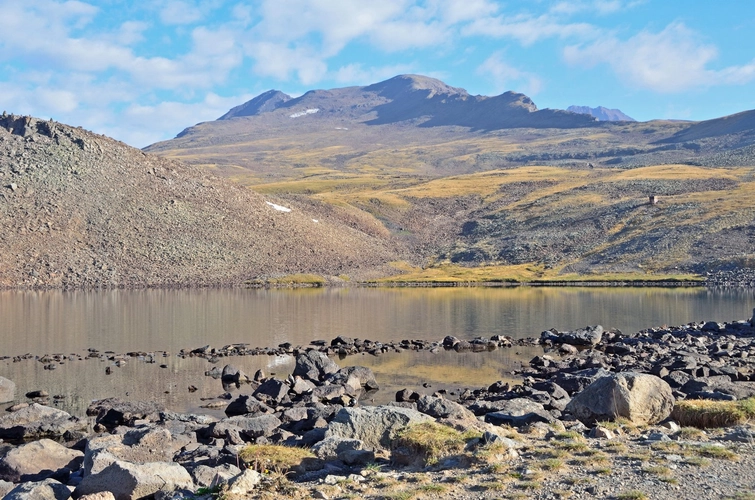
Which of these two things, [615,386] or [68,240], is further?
[68,240]

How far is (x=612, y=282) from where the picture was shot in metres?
105

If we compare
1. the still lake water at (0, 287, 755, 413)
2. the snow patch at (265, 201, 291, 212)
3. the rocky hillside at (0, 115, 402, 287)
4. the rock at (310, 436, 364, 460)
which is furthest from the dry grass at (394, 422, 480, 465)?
the snow patch at (265, 201, 291, 212)

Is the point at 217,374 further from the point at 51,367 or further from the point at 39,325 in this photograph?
the point at 39,325

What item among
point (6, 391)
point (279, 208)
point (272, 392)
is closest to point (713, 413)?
point (272, 392)

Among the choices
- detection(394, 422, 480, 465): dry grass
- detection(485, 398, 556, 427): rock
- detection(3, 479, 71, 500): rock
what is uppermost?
detection(394, 422, 480, 465): dry grass

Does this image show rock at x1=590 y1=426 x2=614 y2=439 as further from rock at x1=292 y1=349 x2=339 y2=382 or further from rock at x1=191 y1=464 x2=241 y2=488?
rock at x1=292 y1=349 x2=339 y2=382

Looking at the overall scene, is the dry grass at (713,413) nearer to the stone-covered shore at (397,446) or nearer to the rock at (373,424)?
the stone-covered shore at (397,446)

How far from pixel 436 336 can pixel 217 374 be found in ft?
65.8

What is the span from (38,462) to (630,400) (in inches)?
622

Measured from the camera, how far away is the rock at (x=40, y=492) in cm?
1416

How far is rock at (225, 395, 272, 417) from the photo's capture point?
29.1m

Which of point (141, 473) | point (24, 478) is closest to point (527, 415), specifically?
point (141, 473)

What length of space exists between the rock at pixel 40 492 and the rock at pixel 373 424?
19.6ft

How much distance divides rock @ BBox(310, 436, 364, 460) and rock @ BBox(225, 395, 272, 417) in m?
12.3
